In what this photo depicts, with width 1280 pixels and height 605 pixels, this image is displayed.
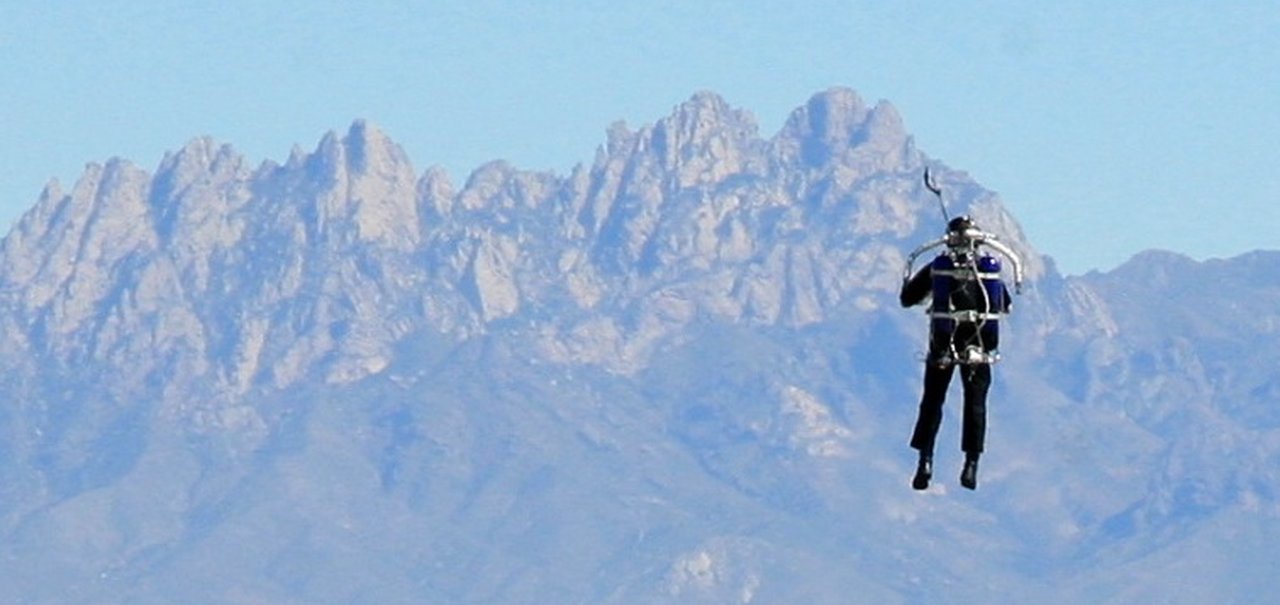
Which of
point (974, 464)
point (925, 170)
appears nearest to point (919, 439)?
point (974, 464)

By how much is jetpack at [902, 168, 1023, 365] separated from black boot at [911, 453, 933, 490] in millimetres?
722

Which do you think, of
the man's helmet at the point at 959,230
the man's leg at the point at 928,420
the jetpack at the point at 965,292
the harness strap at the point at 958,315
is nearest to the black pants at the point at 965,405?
the man's leg at the point at 928,420

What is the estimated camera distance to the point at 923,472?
23.0 meters

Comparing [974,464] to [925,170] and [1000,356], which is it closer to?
[1000,356]

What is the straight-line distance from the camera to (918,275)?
23562 millimetres

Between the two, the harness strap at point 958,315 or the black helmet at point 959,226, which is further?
the harness strap at point 958,315

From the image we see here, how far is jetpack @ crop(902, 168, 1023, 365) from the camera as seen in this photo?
74.8 feet

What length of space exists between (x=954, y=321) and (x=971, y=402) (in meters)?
0.54

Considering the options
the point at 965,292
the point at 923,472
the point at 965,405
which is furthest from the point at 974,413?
the point at 965,292

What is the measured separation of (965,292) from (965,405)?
73cm

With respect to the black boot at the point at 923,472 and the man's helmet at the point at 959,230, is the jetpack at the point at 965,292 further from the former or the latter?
the black boot at the point at 923,472

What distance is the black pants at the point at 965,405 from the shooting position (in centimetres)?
2253

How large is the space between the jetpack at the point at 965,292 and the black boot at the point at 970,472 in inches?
24.4

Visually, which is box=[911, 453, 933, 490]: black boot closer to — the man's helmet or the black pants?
the black pants
